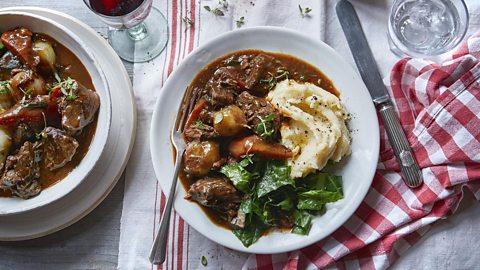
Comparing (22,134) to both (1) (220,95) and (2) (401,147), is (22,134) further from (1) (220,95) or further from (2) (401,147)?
(2) (401,147)

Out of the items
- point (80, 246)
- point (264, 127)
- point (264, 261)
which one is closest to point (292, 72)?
point (264, 127)

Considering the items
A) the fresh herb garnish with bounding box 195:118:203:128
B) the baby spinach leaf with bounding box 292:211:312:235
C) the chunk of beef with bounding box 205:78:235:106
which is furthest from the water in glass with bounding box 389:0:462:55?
the fresh herb garnish with bounding box 195:118:203:128

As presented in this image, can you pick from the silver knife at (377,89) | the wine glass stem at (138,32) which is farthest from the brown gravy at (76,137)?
the silver knife at (377,89)

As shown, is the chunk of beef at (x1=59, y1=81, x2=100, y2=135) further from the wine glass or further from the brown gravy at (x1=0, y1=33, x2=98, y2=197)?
the wine glass

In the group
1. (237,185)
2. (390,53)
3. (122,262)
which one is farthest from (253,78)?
(122,262)

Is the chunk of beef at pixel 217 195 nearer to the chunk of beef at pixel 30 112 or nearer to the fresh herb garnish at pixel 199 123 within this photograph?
the fresh herb garnish at pixel 199 123

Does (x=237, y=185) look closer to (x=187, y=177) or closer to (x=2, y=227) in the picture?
(x=187, y=177)

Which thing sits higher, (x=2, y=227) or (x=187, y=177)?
(x=187, y=177)
